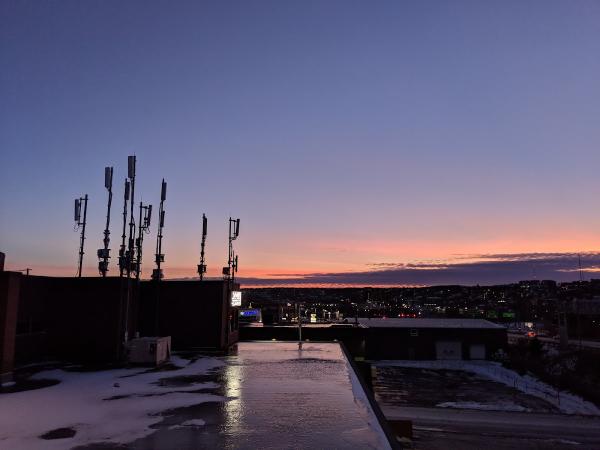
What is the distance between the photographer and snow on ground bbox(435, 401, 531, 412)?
1648 inches

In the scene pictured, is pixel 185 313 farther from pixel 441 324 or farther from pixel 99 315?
pixel 441 324

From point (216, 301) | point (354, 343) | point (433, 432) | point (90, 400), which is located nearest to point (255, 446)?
point (90, 400)

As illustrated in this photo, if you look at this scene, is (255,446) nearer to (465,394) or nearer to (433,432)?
(433,432)

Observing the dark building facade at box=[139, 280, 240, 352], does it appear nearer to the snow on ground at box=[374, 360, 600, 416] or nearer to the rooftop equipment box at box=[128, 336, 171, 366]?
the rooftop equipment box at box=[128, 336, 171, 366]

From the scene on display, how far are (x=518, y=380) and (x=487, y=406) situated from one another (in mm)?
15274

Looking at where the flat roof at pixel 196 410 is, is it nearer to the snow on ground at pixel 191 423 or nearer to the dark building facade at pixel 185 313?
the snow on ground at pixel 191 423

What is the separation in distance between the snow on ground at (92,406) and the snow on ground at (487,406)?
28.9m

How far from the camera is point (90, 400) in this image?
679 inches

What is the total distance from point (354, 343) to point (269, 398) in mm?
32576

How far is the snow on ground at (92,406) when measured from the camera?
1280cm

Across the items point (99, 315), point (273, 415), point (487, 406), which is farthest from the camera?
point (487, 406)

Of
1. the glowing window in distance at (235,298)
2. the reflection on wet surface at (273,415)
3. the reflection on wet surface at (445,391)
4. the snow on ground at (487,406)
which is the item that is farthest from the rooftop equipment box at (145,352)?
the snow on ground at (487,406)

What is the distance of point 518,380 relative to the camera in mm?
55312

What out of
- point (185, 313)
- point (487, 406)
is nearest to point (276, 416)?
point (185, 313)
